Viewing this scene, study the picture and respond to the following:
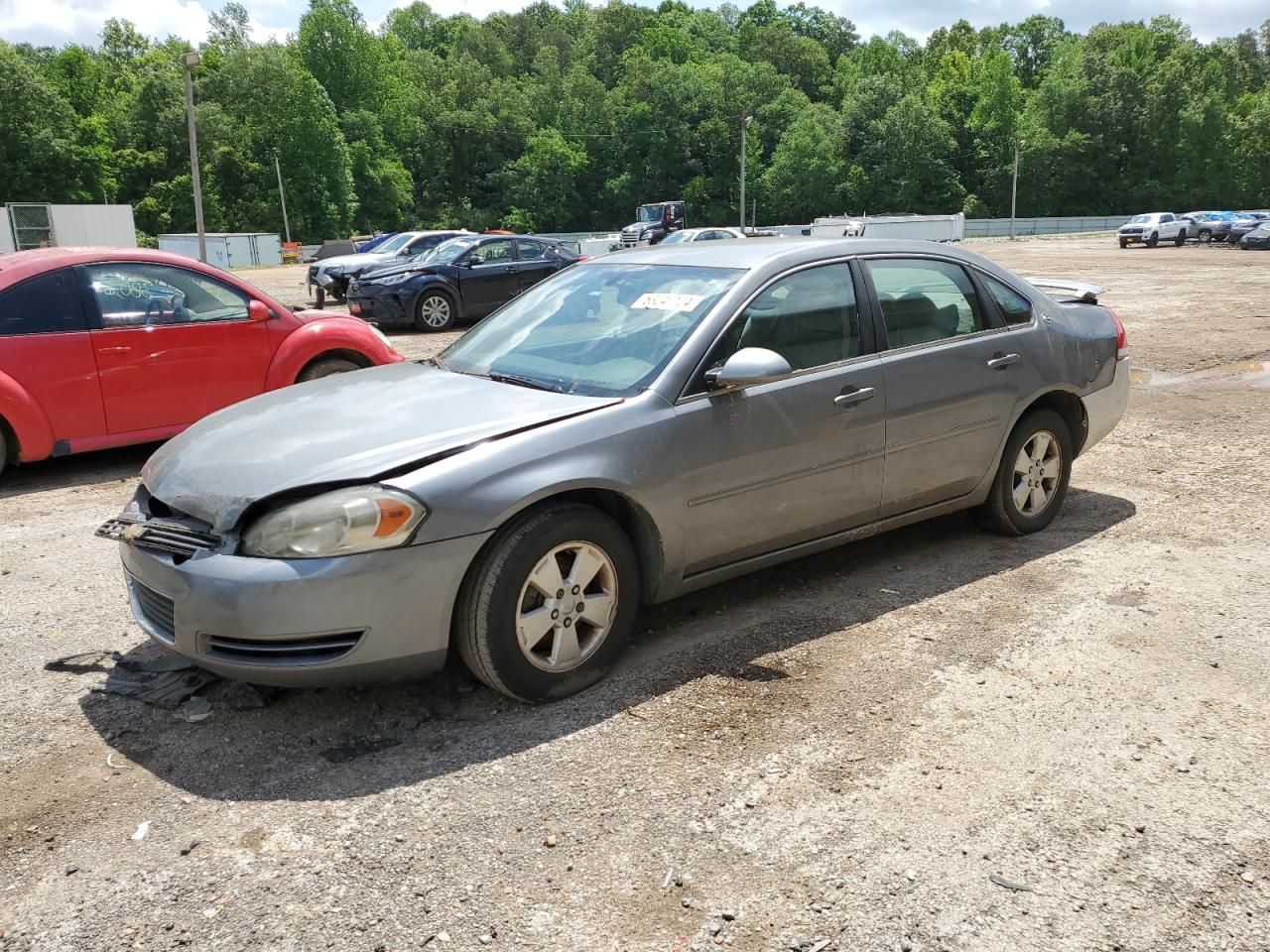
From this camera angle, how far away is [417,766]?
3389 millimetres

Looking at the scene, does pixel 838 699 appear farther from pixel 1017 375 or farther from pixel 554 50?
pixel 554 50

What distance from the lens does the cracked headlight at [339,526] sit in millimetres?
3369

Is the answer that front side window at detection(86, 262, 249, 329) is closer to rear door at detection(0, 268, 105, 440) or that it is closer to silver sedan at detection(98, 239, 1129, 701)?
rear door at detection(0, 268, 105, 440)

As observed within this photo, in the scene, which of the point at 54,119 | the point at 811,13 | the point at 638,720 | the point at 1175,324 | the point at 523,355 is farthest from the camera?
the point at 811,13

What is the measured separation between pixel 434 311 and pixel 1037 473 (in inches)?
493

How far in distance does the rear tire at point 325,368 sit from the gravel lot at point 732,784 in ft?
10.7

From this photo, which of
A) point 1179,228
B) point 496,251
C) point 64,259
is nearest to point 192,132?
point 496,251

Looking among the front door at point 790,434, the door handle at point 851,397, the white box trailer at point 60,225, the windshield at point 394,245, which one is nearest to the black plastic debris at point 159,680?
the front door at point 790,434

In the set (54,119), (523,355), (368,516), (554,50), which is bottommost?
(368,516)

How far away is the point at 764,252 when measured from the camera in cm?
471

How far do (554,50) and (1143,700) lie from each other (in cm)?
13761

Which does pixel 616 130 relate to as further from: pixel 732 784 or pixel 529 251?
pixel 732 784

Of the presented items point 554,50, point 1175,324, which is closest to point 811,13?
point 554,50

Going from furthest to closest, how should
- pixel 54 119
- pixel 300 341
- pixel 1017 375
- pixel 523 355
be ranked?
pixel 54 119
pixel 300 341
pixel 1017 375
pixel 523 355
